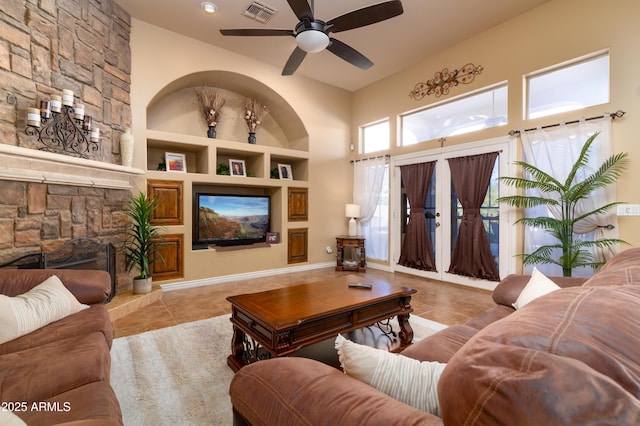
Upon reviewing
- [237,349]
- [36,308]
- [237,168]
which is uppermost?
[237,168]

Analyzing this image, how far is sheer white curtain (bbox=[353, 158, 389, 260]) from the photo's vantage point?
5625mm

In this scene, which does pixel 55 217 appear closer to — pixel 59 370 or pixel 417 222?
pixel 59 370

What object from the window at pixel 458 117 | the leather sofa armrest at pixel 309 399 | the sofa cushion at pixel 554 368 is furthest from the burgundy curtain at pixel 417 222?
the sofa cushion at pixel 554 368

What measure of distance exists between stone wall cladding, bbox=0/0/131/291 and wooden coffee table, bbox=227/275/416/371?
6.91 ft

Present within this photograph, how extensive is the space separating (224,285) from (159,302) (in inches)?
38.9

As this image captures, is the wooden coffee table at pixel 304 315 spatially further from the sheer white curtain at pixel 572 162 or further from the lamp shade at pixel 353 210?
the lamp shade at pixel 353 210

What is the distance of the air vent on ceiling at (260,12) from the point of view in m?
3.62

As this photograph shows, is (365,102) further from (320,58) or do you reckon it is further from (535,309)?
(535,309)

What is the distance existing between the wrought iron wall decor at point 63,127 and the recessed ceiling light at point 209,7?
187cm

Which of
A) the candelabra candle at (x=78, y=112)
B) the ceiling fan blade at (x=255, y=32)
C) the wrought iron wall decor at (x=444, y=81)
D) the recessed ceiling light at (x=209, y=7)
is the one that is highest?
the recessed ceiling light at (x=209, y=7)

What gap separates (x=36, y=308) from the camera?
1729mm

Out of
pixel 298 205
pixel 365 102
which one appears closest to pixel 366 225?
pixel 298 205

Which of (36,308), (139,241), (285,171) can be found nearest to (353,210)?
(285,171)

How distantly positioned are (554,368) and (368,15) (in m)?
3.07
